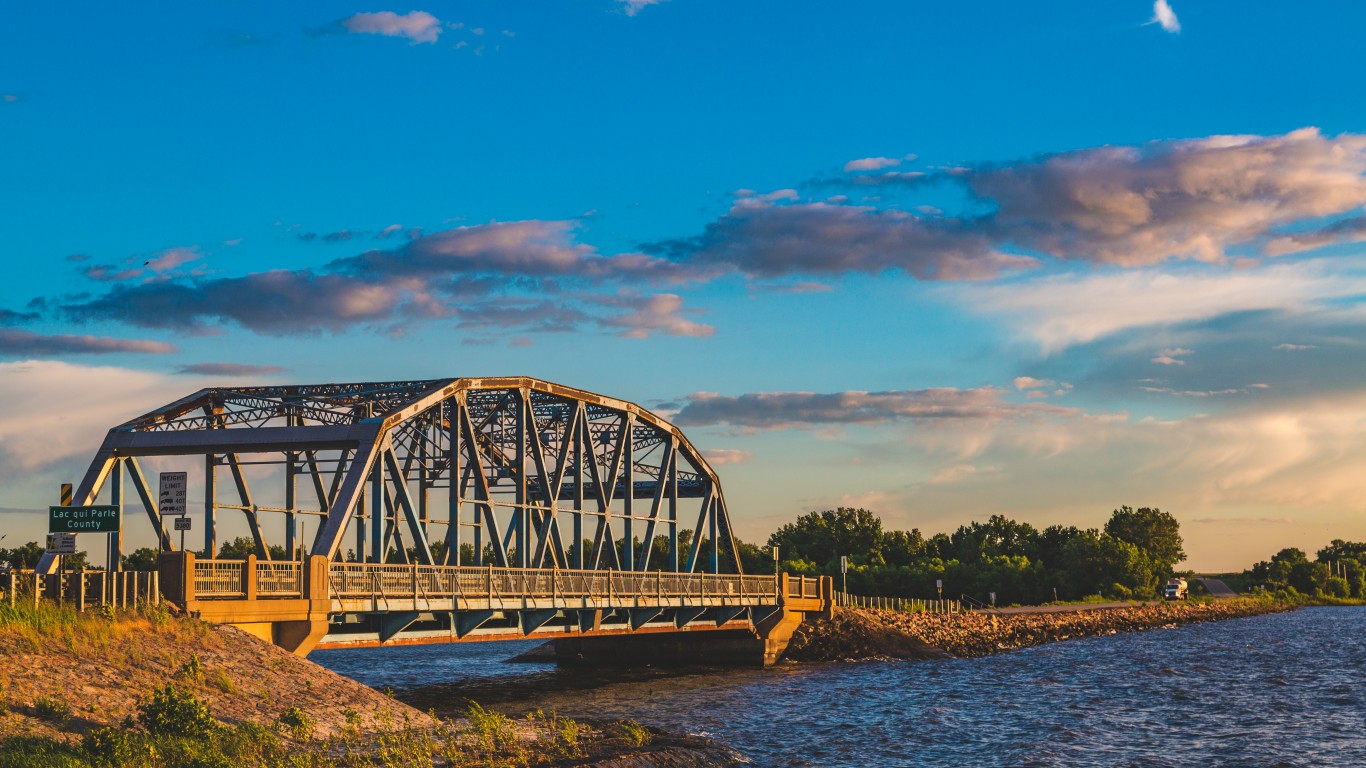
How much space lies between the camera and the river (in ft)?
140

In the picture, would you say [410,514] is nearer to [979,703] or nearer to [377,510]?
[377,510]

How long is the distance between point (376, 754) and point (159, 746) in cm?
481

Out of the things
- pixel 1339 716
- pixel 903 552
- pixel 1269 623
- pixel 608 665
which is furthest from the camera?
pixel 903 552

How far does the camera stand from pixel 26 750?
2545cm

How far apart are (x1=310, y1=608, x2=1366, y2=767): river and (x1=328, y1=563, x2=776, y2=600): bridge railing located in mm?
4061

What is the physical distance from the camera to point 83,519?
38969 millimetres

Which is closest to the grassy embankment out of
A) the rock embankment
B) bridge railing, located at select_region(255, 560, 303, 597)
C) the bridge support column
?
bridge railing, located at select_region(255, 560, 303, 597)

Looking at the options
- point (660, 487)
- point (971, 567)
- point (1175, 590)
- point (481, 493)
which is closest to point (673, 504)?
point (660, 487)

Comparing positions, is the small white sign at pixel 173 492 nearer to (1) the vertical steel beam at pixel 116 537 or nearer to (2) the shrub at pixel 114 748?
(1) the vertical steel beam at pixel 116 537

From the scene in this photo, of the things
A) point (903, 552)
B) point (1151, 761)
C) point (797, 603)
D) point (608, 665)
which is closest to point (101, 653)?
point (1151, 761)

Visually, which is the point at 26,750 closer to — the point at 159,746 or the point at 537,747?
the point at 159,746

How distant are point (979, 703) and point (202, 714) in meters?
35.5

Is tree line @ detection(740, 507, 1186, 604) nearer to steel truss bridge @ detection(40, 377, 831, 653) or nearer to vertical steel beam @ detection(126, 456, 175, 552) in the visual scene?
steel truss bridge @ detection(40, 377, 831, 653)

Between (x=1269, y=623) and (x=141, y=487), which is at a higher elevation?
(x=141, y=487)
